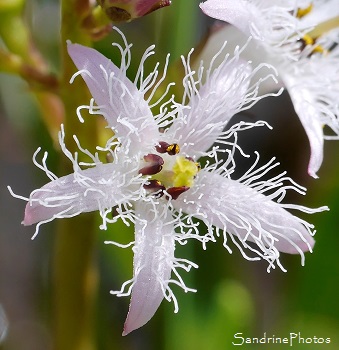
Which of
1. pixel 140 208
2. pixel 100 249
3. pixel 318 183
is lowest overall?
pixel 100 249

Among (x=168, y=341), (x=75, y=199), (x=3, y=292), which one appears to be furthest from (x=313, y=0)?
(x=3, y=292)

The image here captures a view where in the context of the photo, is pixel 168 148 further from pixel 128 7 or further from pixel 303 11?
pixel 303 11

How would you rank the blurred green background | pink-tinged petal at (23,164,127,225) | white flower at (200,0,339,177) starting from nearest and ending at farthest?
pink-tinged petal at (23,164,127,225) → white flower at (200,0,339,177) → the blurred green background

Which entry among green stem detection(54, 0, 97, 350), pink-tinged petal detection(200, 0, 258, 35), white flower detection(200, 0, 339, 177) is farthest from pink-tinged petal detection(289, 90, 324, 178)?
green stem detection(54, 0, 97, 350)

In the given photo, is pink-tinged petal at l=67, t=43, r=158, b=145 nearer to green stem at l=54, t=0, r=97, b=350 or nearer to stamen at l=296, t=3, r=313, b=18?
green stem at l=54, t=0, r=97, b=350

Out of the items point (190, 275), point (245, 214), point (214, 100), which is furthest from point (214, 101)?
point (190, 275)

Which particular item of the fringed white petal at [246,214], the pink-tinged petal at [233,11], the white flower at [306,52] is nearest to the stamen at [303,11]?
the white flower at [306,52]

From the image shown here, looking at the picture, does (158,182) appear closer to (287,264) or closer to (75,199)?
(75,199)
